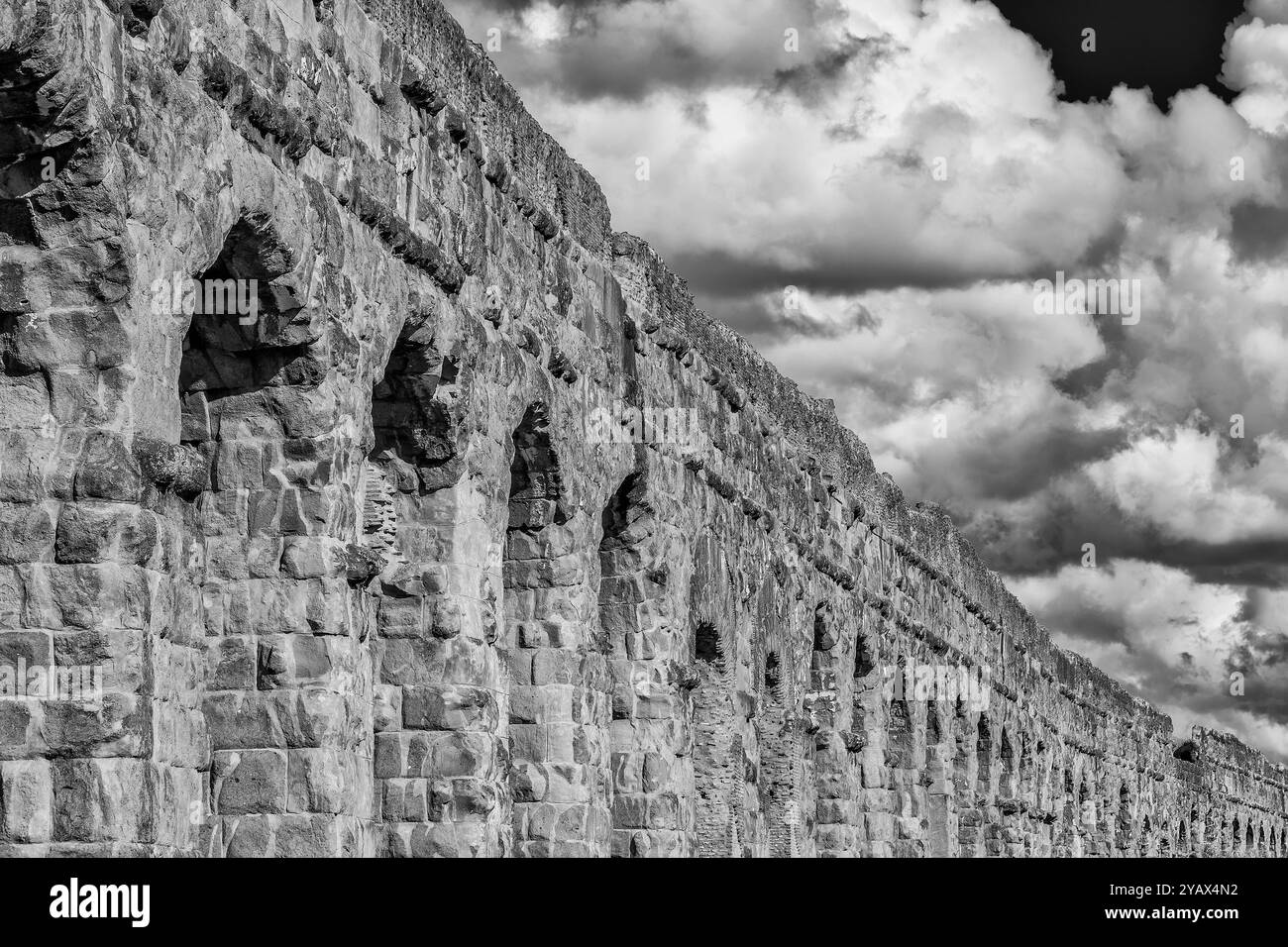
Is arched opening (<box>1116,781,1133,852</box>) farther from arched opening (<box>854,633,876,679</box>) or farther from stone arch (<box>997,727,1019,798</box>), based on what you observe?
arched opening (<box>854,633,876,679</box>)

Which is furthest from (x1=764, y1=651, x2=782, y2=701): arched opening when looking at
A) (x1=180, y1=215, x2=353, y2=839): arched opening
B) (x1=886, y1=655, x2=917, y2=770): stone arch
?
(x1=180, y1=215, x2=353, y2=839): arched opening

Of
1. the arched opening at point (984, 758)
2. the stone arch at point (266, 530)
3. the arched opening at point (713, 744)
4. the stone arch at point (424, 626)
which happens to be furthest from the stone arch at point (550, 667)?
the arched opening at point (984, 758)

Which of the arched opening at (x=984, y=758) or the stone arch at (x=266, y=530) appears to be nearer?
the stone arch at (x=266, y=530)

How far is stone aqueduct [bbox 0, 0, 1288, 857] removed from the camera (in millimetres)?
7508

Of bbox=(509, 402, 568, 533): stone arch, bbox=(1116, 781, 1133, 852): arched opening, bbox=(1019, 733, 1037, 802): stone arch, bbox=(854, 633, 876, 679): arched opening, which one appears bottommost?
bbox=(1116, 781, 1133, 852): arched opening

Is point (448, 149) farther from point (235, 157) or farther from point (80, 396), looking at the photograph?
point (80, 396)

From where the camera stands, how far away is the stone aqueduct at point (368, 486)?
24.6ft

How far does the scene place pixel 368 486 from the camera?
1112 cm

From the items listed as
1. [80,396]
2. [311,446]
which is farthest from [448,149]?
[80,396]

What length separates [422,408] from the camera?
36.2 feet

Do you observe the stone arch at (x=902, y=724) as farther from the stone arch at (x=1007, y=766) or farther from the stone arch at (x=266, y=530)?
the stone arch at (x=266, y=530)

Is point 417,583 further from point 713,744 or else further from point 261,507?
point 713,744

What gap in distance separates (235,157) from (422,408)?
2.60 metres

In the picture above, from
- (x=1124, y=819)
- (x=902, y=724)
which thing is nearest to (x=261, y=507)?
(x=902, y=724)
